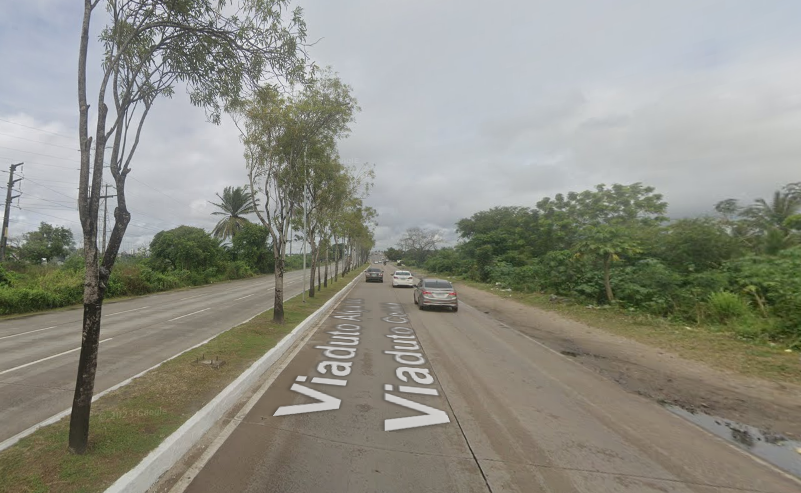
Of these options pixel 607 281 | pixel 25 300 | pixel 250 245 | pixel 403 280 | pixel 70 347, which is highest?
pixel 250 245

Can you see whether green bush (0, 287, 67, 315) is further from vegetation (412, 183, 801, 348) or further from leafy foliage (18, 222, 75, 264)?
vegetation (412, 183, 801, 348)

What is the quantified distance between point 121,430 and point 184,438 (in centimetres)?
78

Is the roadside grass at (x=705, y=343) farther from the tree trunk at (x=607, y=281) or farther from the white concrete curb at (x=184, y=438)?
the white concrete curb at (x=184, y=438)

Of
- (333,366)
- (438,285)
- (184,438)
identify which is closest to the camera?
(184,438)

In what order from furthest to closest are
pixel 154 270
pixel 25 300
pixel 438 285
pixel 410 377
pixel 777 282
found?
1. pixel 154 270
2. pixel 438 285
3. pixel 25 300
4. pixel 777 282
5. pixel 410 377

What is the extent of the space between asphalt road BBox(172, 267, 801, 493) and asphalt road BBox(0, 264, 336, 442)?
114 inches

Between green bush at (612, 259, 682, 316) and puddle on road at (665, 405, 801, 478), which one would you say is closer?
puddle on road at (665, 405, 801, 478)

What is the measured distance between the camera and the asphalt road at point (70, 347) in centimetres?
528

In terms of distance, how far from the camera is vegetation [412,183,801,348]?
33.4 feet

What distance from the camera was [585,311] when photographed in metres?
14.8

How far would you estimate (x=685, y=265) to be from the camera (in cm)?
1441

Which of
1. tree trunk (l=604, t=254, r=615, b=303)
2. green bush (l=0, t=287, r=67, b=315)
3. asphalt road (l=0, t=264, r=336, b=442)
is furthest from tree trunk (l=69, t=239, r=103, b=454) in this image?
green bush (l=0, t=287, r=67, b=315)

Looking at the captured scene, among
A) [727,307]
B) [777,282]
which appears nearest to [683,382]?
[727,307]

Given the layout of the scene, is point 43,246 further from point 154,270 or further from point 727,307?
point 727,307
